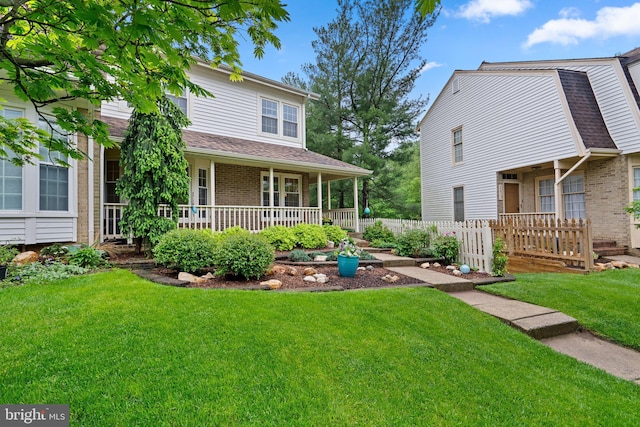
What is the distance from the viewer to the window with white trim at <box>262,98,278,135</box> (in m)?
13.2

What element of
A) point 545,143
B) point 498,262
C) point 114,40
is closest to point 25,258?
point 114,40

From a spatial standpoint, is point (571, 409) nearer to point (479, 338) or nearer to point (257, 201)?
point (479, 338)

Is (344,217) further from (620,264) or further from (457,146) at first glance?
(620,264)

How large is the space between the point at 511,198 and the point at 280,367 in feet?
46.0

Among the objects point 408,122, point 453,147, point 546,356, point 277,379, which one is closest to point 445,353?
point 546,356

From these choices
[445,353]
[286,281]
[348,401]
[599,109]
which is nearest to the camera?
[348,401]

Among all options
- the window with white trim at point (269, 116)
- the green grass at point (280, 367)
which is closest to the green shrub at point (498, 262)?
the green grass at point (280, 367)

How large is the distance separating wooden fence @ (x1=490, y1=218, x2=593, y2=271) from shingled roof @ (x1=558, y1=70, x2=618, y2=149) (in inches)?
137

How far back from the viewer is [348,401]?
7.65 ft

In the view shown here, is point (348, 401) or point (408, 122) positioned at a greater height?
point (408, 122)

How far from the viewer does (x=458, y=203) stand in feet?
50.6

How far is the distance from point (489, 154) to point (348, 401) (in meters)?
14.0

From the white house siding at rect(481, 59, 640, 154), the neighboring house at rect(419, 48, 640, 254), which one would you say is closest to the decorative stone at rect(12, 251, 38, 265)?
the neighboring house at rect(419, 48, 640, 254)

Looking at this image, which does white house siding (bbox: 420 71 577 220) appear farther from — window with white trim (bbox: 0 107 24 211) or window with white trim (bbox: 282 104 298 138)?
window with white trim (bbox: 0 107 24 211)
